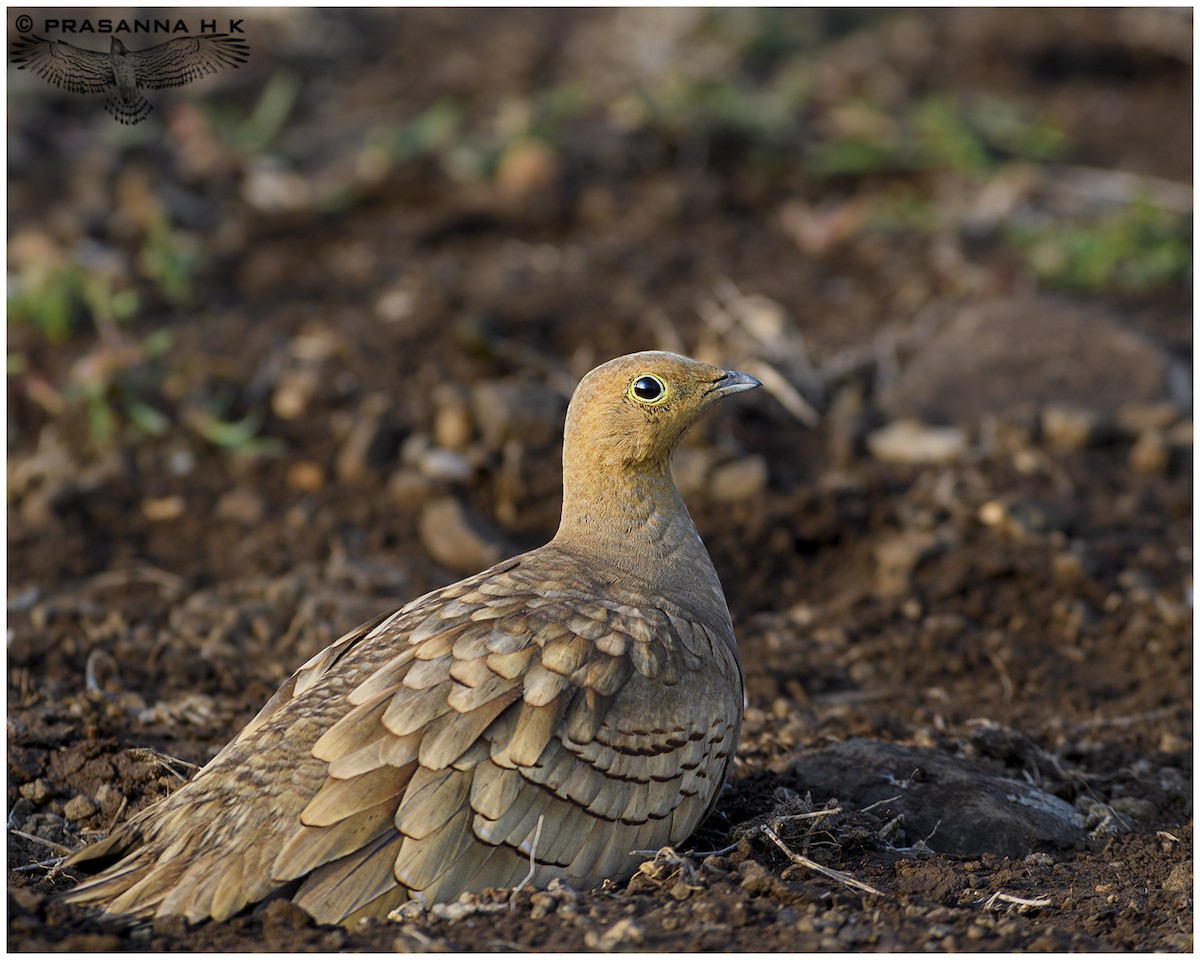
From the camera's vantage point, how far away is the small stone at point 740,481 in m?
7.37

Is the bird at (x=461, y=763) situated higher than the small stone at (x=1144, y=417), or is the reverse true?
the small stone at (x=1144, y=417)

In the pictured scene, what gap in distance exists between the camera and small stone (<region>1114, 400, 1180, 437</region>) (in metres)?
7.89

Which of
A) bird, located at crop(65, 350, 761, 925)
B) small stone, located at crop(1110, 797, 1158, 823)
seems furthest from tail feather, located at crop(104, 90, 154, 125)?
small stone, located at crop(1110, 797, 1158, 823)

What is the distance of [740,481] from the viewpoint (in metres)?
7.39

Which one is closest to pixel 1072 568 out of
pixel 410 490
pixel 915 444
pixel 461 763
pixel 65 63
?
pixel 915 444

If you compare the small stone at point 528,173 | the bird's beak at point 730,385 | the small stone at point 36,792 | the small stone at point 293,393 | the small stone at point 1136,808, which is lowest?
the small stone at point 1136,808

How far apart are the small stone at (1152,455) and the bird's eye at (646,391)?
12.6 ft

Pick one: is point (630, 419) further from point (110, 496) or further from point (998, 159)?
point (998, 159)

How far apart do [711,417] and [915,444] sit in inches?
43.4

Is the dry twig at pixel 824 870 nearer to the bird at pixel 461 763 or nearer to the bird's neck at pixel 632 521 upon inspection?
the bird at pixel 461 763

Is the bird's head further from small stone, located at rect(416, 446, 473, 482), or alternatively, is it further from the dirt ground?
small stone, located at rect(416, 446, 473, 482)

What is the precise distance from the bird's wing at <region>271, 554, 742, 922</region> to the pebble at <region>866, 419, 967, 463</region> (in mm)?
3489

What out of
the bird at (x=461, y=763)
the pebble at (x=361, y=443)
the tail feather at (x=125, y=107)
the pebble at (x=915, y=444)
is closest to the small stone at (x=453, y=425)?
the pebble at (x=361, y=443)

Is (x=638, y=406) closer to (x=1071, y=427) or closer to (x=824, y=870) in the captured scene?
(x=824, y=870)
